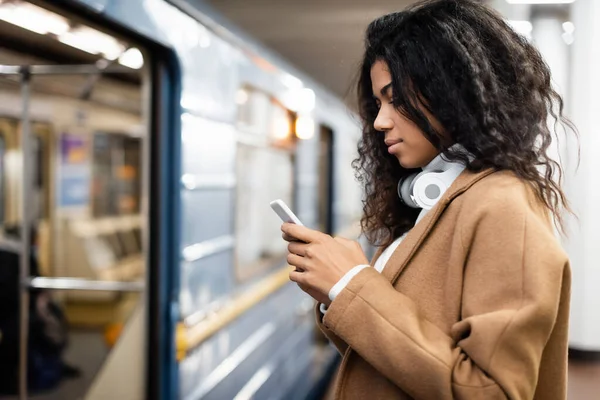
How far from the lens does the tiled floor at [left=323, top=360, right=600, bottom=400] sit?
15.6ft

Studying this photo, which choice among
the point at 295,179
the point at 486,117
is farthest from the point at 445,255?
the point at 295,179

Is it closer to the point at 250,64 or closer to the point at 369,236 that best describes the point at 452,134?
the point at 369,236

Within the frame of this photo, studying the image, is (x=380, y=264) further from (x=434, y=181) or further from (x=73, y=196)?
(x=73, y=196)

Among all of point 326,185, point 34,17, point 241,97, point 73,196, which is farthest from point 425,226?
point 73,196

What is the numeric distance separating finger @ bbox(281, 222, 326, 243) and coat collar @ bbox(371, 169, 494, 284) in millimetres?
134

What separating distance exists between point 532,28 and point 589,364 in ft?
9.27

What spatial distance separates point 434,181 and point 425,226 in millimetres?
93

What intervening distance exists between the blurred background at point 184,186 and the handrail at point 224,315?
0.01 metres

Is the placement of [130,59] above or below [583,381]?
above

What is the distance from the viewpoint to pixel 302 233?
50.0 inches

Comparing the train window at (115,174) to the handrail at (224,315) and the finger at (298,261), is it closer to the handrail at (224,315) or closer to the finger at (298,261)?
the handrail at (224,315)

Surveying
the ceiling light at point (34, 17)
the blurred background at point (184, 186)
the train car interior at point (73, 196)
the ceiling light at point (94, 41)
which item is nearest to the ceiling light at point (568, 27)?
the blurred background at point (184, 186)

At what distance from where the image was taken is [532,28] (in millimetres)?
6098

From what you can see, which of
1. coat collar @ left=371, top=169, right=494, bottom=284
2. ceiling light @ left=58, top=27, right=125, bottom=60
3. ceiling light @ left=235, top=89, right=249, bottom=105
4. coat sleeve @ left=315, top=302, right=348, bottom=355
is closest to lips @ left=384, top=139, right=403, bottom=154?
coat collar @ left=371, top=169, right=494, bottom=284
